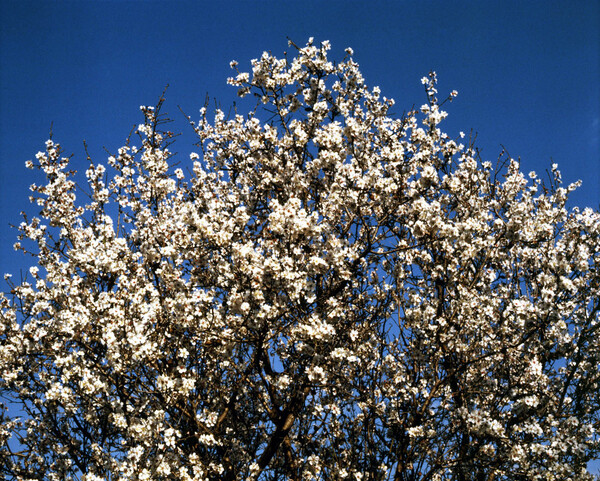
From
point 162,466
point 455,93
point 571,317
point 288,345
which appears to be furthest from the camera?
point 455,93

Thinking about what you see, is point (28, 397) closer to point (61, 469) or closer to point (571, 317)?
point (61, 469)

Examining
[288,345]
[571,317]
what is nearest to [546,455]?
[571,317]

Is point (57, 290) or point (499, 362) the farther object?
point (499, 362)

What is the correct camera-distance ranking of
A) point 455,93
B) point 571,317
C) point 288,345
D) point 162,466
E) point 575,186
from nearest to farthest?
point 162,466 < point 571,317 < point 288,345 < point 455,93 < point 575,186

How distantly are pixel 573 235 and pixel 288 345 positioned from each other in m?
7.14

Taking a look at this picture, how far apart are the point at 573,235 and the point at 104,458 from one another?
35.1ft

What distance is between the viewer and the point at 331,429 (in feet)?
30.5

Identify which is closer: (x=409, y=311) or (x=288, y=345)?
(x=409, y=311)

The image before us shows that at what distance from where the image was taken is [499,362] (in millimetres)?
9516

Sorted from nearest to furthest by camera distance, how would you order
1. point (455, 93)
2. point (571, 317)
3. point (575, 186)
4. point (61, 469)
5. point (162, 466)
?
point (162, 466) → point (571, 317) → point (61, 469) → point (455, 93) → point (575, 186)

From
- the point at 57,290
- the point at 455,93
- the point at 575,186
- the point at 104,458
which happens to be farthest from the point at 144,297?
the point at 575,186

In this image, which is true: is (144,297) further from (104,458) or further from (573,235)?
(573,235)

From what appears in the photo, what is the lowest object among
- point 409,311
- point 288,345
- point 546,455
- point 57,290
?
point 57,290

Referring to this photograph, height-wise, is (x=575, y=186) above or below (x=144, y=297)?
above
